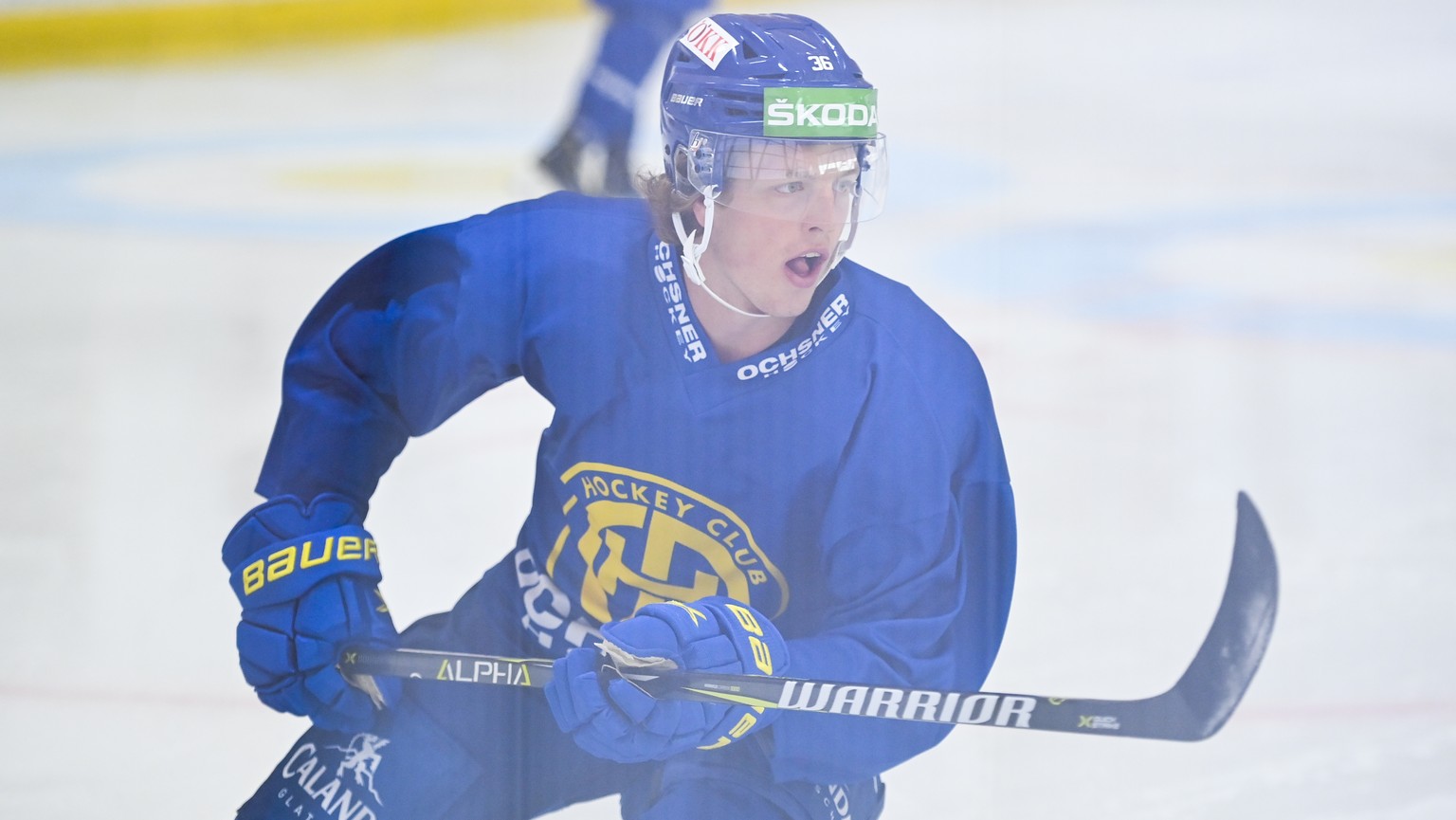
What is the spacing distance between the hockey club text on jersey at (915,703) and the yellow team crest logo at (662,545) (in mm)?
98

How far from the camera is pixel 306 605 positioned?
1.39 meters

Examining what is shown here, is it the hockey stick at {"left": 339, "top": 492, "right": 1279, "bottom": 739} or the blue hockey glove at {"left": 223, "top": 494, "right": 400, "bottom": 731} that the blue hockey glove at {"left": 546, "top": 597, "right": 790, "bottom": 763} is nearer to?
the hockey stick at {"left": 339, "top": 492, "right": 1279, "bottom": 739}

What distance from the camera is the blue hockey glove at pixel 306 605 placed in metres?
1.39

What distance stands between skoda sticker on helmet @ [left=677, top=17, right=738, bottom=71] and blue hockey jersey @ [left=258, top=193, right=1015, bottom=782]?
0.15 meters

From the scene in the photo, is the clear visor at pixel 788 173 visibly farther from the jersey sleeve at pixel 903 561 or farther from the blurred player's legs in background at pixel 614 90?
the blurred player's legs in background at pixel 614 90

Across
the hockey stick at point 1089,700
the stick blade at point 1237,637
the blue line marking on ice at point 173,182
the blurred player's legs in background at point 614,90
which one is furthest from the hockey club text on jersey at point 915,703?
the blurred player's legs in background at point 614,90

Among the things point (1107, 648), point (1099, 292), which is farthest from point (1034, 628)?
point (1099, 292)

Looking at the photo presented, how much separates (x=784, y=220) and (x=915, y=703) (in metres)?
0.40

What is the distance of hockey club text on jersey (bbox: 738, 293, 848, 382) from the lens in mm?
1354

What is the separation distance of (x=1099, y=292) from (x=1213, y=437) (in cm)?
67

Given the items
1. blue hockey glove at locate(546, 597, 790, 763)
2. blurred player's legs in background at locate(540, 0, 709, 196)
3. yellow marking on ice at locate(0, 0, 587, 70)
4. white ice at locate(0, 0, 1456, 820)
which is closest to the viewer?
blue hockey glove at locate(546, 597, 790, 763)

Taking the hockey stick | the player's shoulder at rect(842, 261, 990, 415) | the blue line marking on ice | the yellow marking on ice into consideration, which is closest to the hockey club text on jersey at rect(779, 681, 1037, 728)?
the hockey stick

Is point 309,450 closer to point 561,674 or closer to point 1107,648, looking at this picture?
point 561,674

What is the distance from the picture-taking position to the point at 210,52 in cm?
463
